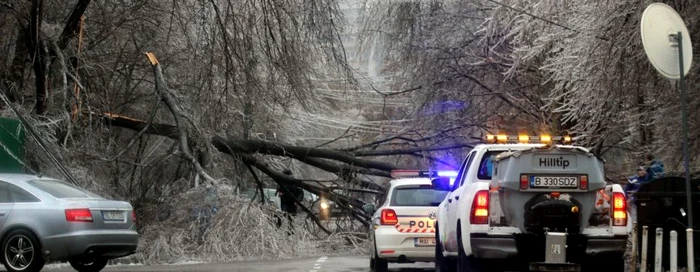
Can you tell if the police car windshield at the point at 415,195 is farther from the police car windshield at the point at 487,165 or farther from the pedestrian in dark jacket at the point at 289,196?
the pedestrian in dark jacket at the point at 289,196

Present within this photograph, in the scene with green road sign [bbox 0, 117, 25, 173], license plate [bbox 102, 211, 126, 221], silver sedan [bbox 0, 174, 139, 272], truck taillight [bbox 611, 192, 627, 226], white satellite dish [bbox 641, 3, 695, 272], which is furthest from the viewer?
green road sign [bbox 0, 117, 25, 173]

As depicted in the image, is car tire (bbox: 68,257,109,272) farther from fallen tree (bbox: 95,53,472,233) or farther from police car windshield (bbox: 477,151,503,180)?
fallen tree (bbox: 95,53,472,233)

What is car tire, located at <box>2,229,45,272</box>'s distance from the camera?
50.9 ft

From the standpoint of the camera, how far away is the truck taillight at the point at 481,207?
11477mm

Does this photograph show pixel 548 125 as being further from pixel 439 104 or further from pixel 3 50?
pixel 3 50

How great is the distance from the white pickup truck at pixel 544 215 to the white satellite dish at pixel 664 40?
1.22 m

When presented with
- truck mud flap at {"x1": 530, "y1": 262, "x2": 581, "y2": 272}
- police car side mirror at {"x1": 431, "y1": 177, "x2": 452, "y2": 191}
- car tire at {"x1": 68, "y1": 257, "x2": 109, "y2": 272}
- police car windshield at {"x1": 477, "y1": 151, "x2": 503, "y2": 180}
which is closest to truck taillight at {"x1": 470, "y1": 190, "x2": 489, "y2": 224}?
truck mud flap at {"x1": 530, "y1": 262, "x2": 581, "y2": 272}

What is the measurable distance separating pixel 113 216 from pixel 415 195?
466 cm

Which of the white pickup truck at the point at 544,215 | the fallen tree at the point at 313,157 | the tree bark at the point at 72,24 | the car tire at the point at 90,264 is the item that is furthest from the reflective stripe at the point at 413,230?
the tree bark at the point at 72,24

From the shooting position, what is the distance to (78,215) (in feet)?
51.2

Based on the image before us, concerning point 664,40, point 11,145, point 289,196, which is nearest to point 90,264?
point 11,145

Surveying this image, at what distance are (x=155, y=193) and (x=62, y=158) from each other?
463cm

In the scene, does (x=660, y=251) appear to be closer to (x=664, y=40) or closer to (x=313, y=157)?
(x=664, y=40)

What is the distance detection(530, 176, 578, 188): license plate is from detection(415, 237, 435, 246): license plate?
5.28 metres
